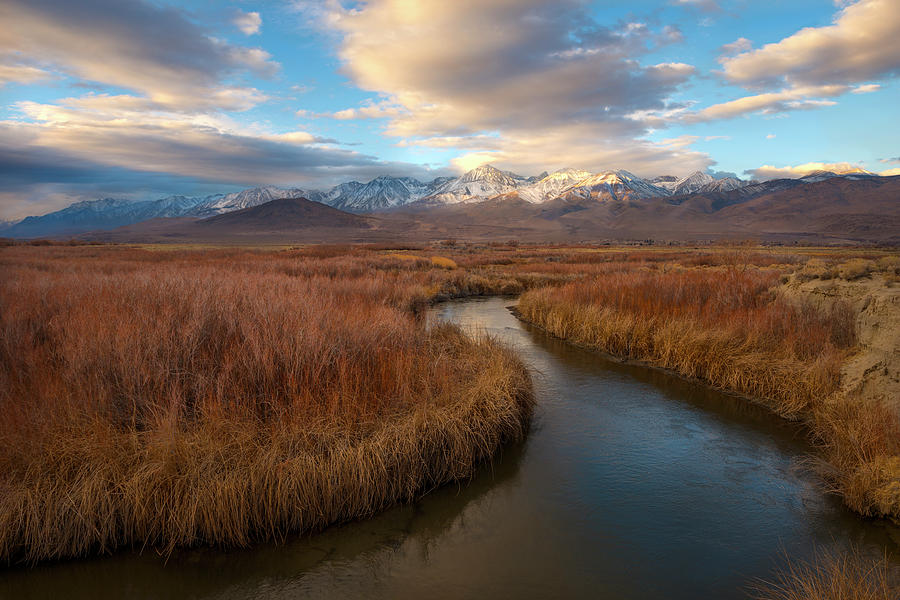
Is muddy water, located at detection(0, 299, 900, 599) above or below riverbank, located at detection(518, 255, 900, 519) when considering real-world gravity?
below

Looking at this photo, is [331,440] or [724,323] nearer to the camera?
[331,440]

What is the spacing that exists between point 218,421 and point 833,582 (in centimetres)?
657

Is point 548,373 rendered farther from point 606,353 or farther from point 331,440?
Answer: point 331,440

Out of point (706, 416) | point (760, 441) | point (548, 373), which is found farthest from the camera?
point (548, 373)

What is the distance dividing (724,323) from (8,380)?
14598 mm

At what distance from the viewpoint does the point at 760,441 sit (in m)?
8.42

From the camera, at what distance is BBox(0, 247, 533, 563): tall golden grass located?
17.3 ft

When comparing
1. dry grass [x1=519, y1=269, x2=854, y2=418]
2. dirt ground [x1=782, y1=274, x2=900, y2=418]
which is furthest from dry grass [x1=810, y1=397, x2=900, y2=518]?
dry grass [x1=519, y1=269, x2=854, y2=418]

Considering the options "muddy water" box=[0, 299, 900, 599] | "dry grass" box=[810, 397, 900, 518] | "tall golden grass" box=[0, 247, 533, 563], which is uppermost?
"tall golden grass" box=[0, 247, 533, 563]

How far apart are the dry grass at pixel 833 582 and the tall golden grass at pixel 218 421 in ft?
13.1

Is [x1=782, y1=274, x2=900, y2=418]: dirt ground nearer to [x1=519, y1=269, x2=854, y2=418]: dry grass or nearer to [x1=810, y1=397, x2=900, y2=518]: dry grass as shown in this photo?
[x1=519, y1=269, x2=854, y2=418]: dry grass

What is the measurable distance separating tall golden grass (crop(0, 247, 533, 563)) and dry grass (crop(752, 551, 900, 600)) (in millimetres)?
3997

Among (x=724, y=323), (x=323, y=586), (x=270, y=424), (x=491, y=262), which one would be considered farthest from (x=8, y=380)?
(x=491, y=262)

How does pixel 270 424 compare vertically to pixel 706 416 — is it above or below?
above
